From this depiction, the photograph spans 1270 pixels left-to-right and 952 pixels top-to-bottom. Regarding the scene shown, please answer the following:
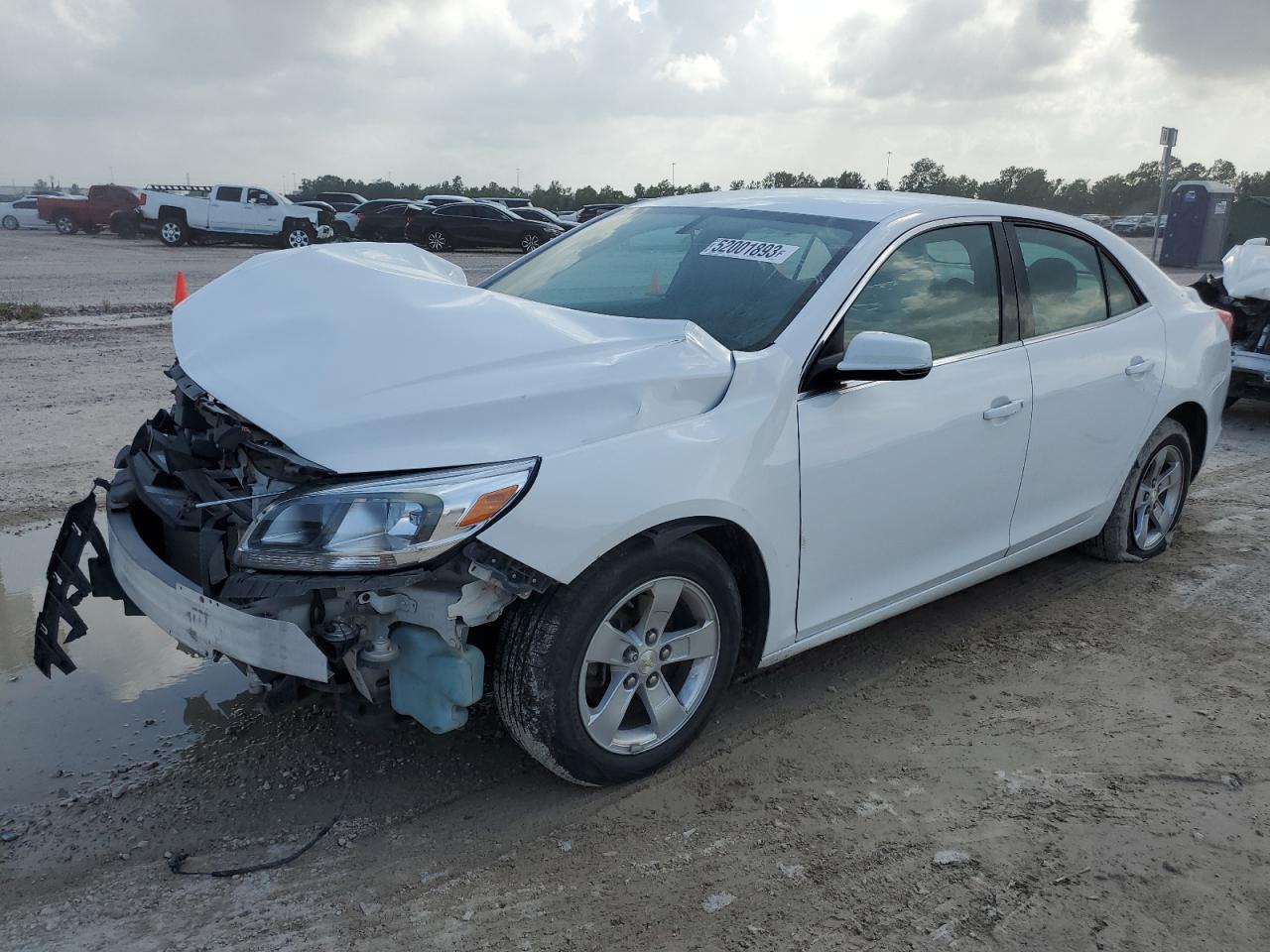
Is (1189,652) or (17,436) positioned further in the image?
(17,436)

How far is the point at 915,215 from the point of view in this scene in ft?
12.7

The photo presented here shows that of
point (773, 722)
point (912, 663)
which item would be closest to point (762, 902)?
point (773, 722)

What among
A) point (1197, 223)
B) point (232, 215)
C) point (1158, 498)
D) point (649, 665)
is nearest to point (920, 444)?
point (649, 665)

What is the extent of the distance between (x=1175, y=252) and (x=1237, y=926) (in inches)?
1036

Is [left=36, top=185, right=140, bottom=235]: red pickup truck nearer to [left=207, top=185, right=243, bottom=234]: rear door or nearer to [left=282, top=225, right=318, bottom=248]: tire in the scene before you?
[left=207, top=185, right=243, bottom=234]: rear door

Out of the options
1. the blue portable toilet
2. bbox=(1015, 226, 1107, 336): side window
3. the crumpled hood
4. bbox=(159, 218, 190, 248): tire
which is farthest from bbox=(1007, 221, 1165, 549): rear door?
bbox=(159, 218, 190, 248): tire

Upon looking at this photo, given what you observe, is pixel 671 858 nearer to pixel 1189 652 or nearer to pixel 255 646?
pixel 255 646

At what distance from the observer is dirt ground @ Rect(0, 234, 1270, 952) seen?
2.61 m

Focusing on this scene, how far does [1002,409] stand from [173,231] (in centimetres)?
2819

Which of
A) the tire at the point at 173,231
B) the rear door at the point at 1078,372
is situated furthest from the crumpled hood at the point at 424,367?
the tire at the point at 173,231

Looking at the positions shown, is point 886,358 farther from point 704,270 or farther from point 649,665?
point 649,665

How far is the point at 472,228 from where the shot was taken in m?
28.0

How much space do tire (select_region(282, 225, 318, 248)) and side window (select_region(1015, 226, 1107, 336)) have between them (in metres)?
25.7

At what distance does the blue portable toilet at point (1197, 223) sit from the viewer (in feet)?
80.4
